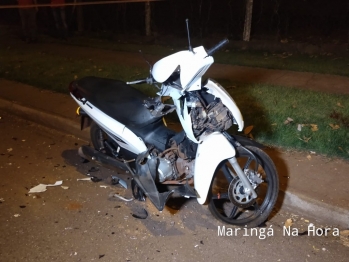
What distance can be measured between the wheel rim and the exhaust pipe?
98cm

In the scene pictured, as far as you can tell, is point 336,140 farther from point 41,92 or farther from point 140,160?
point 41,92

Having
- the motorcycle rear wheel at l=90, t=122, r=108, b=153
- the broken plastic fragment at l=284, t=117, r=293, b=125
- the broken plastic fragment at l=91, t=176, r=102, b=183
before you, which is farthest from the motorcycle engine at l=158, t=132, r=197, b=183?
the broken plastic fragment at l=284, t=117, r=293, b=125

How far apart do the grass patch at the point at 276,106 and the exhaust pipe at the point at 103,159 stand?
182 centimetres

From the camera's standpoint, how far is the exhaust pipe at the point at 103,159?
4271 millimetres

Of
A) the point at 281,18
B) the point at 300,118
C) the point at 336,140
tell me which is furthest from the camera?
the point at 281,18

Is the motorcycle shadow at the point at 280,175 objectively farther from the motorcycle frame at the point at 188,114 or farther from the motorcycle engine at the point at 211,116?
the motorcycle engine at the point at 211,116

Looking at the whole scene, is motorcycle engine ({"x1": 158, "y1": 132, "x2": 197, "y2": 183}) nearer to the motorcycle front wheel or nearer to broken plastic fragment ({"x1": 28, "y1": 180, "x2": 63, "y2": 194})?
the motorcycle front wheel

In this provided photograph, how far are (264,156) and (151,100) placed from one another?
112 cm

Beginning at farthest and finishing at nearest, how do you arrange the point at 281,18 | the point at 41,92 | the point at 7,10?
1. the point at 7,10
2. the point at 281,18
3. the point at 41,92

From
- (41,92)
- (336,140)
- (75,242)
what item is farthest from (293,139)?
(41,92)

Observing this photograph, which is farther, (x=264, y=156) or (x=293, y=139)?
(x=293, y=139)

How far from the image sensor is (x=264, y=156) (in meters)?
3.64

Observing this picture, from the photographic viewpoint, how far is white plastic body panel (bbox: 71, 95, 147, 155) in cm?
400

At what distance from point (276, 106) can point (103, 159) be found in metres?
2.68
